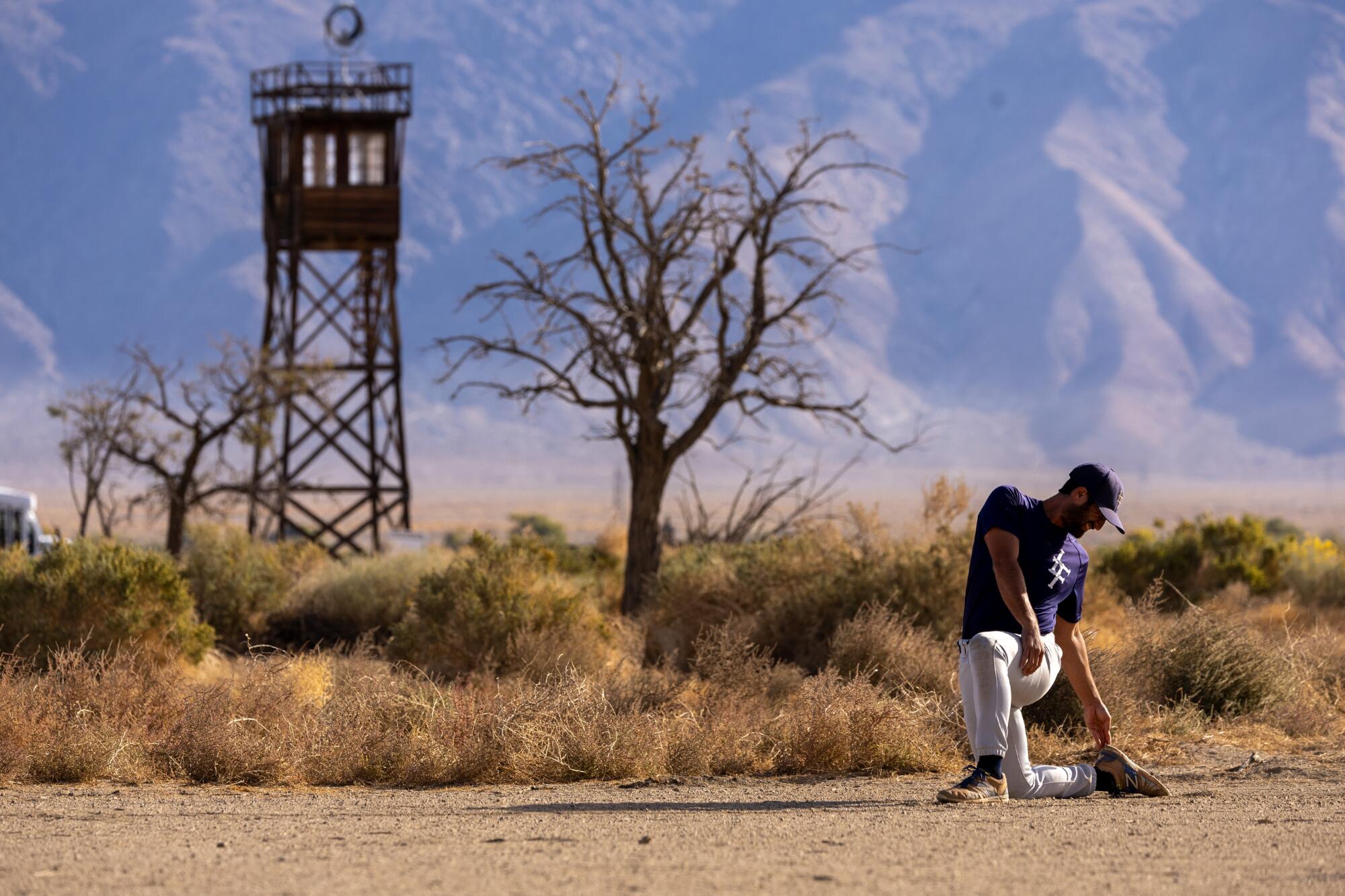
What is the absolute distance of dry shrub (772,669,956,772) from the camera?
35.3 feet

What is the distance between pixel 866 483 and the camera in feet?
388

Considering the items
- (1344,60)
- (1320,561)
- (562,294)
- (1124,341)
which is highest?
(1344,60)

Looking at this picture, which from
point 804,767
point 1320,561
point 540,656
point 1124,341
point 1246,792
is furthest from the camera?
point 1124,341

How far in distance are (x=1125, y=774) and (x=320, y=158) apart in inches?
1023

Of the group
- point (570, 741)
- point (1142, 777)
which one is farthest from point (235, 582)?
point (1142, 777)

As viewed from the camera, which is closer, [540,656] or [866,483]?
[540,656]

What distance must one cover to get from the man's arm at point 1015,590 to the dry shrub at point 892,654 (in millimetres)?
4028

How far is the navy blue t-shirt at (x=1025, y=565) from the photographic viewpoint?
870 centimetres

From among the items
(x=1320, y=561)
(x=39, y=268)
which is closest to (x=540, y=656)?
(x=1320, y=561)

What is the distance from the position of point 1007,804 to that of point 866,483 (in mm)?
109899

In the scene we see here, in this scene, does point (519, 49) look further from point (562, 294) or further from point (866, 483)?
point (562, 294)

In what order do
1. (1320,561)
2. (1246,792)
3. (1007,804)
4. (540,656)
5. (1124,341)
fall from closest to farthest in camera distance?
(1007,804) < (1246,792) < (540,656) < (1320,561) < (1124,341)

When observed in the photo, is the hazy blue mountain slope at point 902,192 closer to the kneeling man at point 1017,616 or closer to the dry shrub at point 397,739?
the dry shrub at point 397,739

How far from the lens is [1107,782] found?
922 cm
